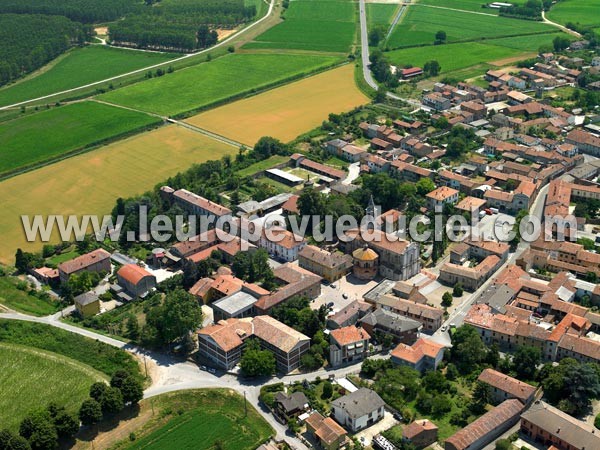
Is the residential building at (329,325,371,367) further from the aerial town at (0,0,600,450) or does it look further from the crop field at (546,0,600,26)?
the crop field at (546,0,600,26)

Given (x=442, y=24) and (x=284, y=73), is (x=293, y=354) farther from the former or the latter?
(x=442, y=24)

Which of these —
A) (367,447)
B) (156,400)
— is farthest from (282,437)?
(156,400)

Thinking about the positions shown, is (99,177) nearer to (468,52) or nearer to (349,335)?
(349,335)

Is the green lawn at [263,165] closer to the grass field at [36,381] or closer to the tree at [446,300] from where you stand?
the tree at [446,300]

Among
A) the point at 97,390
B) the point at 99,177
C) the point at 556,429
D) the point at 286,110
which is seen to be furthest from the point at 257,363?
the point at 286,110

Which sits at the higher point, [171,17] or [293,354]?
[171,17]
